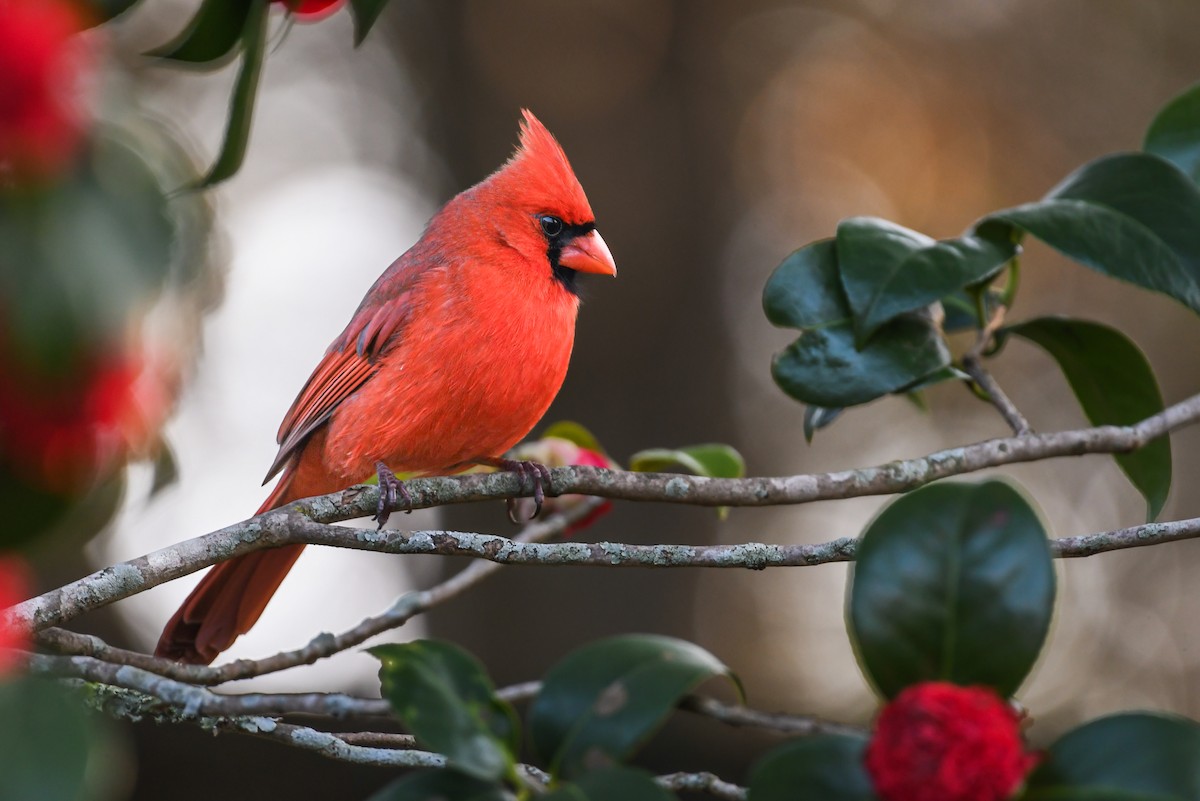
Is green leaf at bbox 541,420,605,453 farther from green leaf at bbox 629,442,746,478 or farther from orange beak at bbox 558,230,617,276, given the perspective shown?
orange beak at bbox 558,230,617,276

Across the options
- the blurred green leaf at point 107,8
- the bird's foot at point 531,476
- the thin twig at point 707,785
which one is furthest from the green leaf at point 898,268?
the blurred green leaf at point 107,8

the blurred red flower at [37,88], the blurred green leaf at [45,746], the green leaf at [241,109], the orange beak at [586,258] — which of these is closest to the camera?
the blurred green leaf at [45,746]

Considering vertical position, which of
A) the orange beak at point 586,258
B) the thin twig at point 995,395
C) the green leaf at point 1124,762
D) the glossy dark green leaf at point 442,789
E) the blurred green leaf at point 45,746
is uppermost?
the orange beak at point 586,258

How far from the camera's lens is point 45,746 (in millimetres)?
681

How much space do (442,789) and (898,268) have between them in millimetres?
1099

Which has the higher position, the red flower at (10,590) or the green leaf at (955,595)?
the red flower at (10,590)

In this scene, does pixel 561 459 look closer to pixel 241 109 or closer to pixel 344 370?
pixel 344 370

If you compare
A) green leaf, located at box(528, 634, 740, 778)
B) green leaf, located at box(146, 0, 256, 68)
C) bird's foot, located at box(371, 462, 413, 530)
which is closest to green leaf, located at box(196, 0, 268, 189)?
green leaf, located at box(146, 0, 256, 68)

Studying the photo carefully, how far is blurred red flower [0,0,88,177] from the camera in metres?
0.79

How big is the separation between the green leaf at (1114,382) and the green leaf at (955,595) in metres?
1.04

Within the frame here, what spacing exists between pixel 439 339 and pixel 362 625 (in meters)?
0.79

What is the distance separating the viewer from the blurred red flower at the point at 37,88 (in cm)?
79

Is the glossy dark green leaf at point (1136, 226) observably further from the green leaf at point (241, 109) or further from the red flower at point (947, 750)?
the green leaf at point (241, 109)

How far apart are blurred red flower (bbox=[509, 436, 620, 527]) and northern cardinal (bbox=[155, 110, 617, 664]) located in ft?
0.19
